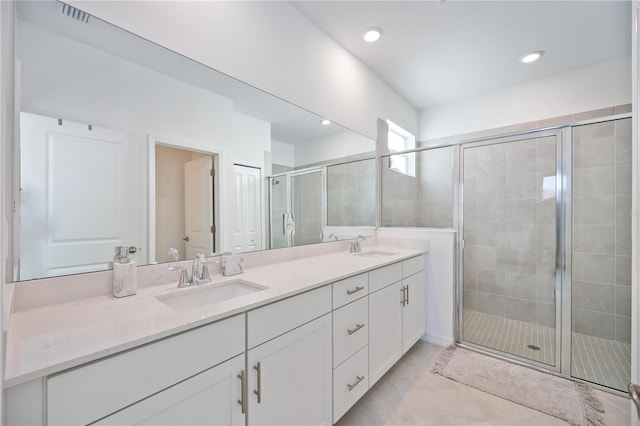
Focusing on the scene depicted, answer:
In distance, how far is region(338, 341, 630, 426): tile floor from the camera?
147cm

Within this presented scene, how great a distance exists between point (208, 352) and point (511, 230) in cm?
285

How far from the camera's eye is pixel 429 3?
182 cm

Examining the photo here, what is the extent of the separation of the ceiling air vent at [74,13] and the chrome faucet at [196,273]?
1.06 metres

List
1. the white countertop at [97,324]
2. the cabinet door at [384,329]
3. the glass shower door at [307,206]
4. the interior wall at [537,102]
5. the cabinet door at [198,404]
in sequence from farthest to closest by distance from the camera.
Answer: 1. the interior wall at [537,102]
2. the glass shower door at [307,206]
3. the cabinet door at [384,329]
4. the cabinet door at [198,404]
5. the white countertop at [97,324]

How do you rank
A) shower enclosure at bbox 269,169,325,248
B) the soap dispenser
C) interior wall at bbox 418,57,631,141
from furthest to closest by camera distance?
1. interior wall at bbox 418,57,631,141
2. shower enclosure at bbox 269,169,325,248
3. the soap dispenser

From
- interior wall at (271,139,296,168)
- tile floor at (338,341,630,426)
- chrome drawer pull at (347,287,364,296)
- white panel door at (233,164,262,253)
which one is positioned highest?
interior wall at (271,139,296,168)

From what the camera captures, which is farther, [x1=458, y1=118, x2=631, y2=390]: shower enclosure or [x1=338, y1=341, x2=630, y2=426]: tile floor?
[x1=458, y1=118, x2=631, y2=390]: shower enclosure

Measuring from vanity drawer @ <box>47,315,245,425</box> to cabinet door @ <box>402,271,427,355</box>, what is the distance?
1.47 meters

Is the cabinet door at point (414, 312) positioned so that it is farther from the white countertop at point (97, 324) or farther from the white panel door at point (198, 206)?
the white panel door at point (198, 206)

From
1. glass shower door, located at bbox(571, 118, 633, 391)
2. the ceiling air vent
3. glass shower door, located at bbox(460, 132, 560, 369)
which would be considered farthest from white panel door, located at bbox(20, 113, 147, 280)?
glass shower door, located at bbox(571, 118, 633, 391)

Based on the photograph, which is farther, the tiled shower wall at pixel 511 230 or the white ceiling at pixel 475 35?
the tiled shower wall at pixel 511 230

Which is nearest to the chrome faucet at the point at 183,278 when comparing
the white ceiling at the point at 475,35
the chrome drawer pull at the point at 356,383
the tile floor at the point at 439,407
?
the chrome drawer pull at the point at 356,383

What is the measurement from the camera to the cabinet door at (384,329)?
5.22 feet

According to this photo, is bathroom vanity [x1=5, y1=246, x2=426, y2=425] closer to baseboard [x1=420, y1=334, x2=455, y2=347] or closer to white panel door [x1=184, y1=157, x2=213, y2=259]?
white panel door [x1=184, y1=157, x2=213, y2=259]
